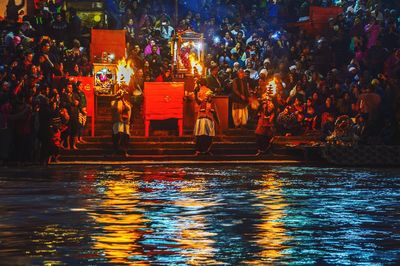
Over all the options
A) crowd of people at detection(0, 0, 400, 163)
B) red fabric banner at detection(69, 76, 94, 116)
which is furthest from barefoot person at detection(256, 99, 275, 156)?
red fabric banner at detection(69, 76, 94, 116)

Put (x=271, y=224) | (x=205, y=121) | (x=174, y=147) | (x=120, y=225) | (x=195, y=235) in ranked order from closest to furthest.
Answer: (x=195, y=235) < (x=120, y=225) < (x=271, y=224) < (x=205, y=121) < (x=174, y=147)

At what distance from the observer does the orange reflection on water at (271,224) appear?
41.8 ft

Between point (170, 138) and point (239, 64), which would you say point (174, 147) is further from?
point (239, 64)

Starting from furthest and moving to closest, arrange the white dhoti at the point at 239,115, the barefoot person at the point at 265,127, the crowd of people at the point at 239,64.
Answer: the white dhoti at the point at 239,115
the barefoot person at the point at 265,127
the crowd of people at the point at 239,64

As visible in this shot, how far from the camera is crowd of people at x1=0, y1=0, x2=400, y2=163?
29234 mm

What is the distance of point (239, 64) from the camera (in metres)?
37.7

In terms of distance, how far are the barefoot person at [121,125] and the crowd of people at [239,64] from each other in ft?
3.06

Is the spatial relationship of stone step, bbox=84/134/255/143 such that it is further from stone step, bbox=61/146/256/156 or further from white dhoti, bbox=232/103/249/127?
white dhoti, bbox=232/103/249/127

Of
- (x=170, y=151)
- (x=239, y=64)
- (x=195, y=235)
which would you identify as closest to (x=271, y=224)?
(x=195, y=235)

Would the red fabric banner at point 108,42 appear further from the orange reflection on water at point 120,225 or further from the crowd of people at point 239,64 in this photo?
the orange reflection on water at point 120,225

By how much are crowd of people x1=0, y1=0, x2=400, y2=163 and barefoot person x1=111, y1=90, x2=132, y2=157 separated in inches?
36.7

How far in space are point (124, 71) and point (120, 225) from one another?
62.6ft

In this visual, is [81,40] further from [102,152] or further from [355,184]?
[355,184]

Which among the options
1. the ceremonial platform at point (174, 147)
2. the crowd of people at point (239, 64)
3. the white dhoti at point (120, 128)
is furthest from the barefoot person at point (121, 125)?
the crowd of people at point (239, 64)
